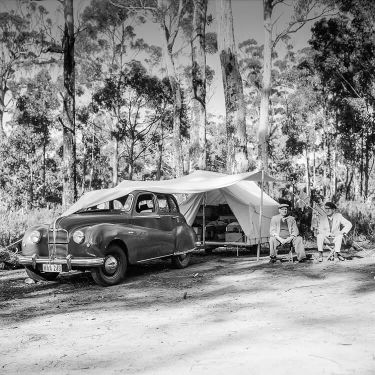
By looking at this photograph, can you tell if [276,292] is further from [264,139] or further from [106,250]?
[264,139]

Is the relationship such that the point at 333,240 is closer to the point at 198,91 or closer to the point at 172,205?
the point at 172,205

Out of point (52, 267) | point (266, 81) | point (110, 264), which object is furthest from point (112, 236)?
point (266, 81)

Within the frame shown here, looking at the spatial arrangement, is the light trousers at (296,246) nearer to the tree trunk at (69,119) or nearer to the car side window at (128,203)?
the car side window at (128,203)

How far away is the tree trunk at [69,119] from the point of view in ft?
47.1

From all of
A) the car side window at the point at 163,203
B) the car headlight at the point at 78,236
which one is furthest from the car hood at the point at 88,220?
the car side window at the point at 163,203

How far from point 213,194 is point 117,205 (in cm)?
437

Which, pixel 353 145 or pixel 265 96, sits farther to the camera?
pixel 353 145

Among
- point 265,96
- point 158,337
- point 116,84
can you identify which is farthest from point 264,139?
point 116,84

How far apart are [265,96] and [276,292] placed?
35.5ft

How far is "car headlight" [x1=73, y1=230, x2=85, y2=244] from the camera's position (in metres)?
7.20

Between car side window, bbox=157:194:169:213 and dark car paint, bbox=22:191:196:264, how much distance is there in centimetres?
10

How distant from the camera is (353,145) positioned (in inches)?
1193

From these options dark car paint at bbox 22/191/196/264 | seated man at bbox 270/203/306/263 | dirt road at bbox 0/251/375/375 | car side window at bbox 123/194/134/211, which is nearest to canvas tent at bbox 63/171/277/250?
car side window at bbox 123/194/134/211

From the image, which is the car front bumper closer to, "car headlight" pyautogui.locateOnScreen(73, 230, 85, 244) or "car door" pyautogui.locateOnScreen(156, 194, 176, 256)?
"car headlight" pyautogui.locateOnScreen(73, 230, 85, 244)
